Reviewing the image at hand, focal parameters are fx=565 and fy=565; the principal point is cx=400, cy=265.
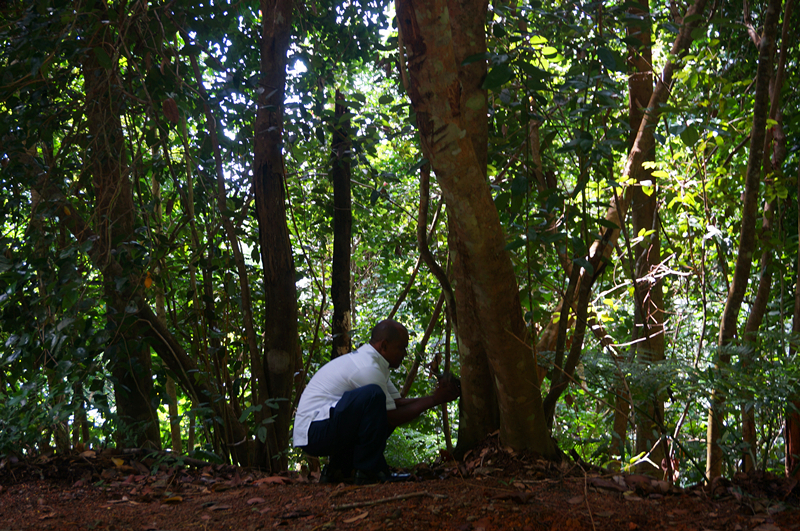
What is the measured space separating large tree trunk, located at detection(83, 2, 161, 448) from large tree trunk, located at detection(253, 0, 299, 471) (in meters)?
0.80

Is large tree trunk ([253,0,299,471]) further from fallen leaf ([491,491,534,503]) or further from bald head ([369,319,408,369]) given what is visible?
fallen leaf ([491,491,534,503])

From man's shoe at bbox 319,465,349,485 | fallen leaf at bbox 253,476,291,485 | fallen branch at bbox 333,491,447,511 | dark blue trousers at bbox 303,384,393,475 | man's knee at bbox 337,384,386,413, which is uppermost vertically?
man's knee at bbox 337,384,386,413

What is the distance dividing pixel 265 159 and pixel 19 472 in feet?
7.80

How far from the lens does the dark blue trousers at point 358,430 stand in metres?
3.17

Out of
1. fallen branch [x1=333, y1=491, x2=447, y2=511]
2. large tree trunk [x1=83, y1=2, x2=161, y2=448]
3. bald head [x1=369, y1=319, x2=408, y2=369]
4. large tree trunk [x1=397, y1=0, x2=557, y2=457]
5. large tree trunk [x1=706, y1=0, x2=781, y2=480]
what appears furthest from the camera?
bald head [x1=369, y1=319, x2=408, y2=369]

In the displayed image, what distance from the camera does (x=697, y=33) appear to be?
92.0 inches

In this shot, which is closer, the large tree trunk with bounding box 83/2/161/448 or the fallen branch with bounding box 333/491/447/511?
the fallen branch with bounding box 333/491/447/511

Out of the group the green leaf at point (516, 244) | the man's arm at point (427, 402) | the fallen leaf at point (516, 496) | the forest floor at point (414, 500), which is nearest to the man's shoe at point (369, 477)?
the forest floor at point (414, 500)

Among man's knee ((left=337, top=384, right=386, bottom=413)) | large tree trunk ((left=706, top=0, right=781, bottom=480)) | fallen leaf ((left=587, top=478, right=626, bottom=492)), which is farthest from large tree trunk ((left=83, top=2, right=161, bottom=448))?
large tree trunk ((left=706, top=0, right=781, bottom=480))

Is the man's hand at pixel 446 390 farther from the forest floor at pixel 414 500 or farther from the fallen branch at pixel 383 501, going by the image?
the fallen branch at pixel 383 501

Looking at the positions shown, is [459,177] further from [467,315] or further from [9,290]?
[9,290]

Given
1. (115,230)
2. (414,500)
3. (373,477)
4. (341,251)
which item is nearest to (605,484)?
(414,500)

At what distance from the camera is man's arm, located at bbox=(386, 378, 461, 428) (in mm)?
Result: 3254

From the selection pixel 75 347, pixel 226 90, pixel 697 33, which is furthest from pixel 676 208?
pixel 75 347
